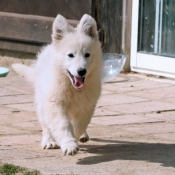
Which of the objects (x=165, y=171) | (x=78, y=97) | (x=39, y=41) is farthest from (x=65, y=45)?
(x=39, y=41)

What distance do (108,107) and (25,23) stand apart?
3.03 meters

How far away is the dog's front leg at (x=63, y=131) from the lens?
5211mm

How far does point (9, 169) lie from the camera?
502 centimetres

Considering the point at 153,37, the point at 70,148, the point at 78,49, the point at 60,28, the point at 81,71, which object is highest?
the point at 60,28

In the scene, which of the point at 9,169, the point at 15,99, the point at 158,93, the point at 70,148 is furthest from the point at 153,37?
the point at 9,169

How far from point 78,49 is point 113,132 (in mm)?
1324

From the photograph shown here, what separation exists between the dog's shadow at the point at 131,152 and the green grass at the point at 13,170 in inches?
20.4

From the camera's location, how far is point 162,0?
9.16m

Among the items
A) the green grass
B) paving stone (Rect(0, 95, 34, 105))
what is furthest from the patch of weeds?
paving stone (Rect(0, 95, 34, 105))

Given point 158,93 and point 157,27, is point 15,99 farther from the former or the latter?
point 157,27

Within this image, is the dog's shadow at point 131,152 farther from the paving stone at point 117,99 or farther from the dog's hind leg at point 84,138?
the paving stone at point 117,99

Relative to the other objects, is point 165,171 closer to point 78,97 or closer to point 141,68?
point 78,97

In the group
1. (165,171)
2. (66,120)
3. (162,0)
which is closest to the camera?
(165,171)

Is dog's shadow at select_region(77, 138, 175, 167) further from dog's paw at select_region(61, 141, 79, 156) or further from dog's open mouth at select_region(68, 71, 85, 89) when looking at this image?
dog's open mouth at select_region(68, 71, 85, 89)
